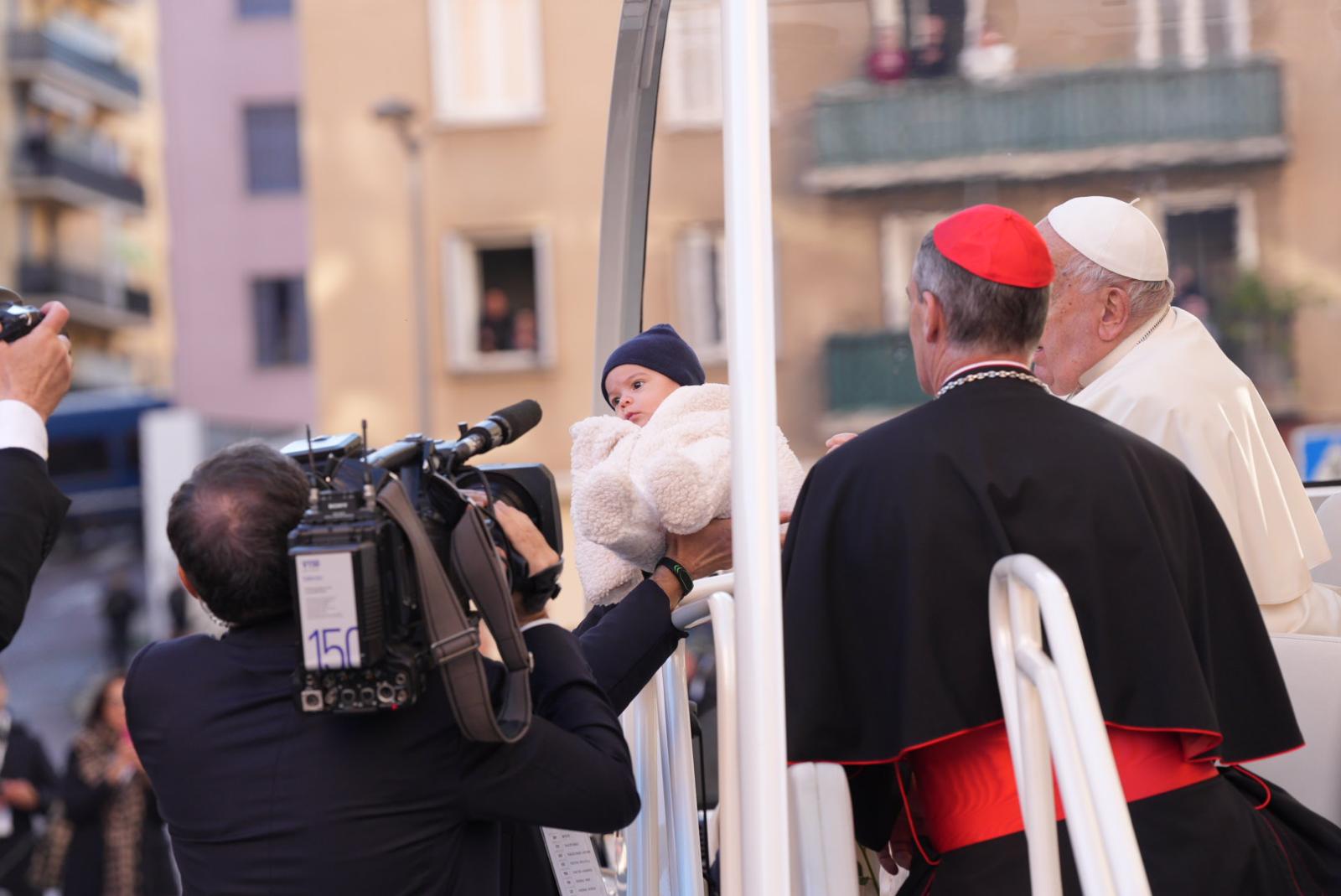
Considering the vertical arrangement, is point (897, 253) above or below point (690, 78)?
below

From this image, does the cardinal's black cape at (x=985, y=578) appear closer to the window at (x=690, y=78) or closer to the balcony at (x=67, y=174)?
the window at (x=690, y=78)

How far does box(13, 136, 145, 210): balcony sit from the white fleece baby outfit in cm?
3530

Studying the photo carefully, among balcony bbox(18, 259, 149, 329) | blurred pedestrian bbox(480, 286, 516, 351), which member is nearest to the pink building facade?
balcony bbox(18, 259, 149, 329)

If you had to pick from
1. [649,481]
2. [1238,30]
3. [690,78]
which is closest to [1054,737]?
[649,481]

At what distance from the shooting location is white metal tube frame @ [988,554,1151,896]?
1.88 metres

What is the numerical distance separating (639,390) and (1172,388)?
3.30 feet

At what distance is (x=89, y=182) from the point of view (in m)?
36.3

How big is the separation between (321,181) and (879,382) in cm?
816

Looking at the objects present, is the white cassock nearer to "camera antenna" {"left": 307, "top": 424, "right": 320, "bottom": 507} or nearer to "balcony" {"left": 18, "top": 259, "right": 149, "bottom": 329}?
"camera antenna" {"left": 307, "top": 424, "right": 320, "bottom": 507}

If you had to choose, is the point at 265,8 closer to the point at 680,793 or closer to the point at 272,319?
the point at 272,319

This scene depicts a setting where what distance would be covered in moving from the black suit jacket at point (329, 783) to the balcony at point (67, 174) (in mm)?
35855

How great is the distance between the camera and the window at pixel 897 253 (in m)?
18.1

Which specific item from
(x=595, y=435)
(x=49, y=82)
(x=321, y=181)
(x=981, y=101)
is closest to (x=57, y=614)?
(x=321, y=181)

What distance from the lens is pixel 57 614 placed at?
26.5m
